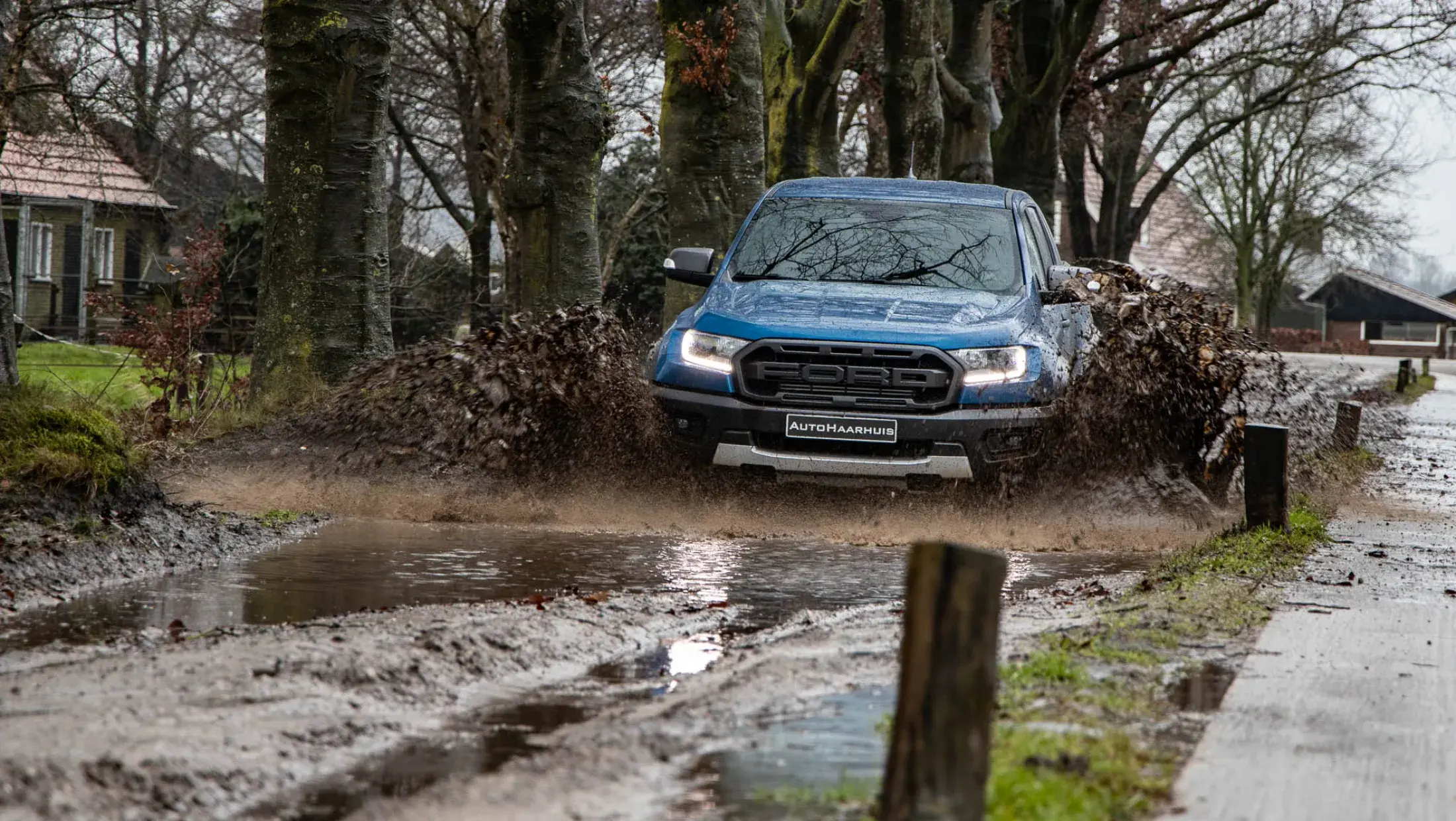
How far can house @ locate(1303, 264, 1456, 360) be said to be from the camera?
338 ft

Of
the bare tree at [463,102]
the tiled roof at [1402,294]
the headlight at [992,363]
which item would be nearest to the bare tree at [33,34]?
the bare tree at [463,102]

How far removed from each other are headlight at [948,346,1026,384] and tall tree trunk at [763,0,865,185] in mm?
13971

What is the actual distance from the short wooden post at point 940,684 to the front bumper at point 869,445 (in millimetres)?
5918

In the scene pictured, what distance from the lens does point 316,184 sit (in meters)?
13.0

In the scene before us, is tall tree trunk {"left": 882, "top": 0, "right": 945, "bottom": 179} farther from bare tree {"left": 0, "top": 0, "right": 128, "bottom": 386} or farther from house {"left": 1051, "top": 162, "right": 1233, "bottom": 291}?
house {"left": 1051, "top": 162, "right": 1233, "bottom": 291}

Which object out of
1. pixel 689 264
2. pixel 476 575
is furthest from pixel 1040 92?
pixel 476 575

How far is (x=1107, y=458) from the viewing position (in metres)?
10.4

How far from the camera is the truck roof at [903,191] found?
11.6 metres

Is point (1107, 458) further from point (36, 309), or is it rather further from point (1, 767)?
point (36, 309)

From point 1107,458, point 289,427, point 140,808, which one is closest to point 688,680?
point 140,808

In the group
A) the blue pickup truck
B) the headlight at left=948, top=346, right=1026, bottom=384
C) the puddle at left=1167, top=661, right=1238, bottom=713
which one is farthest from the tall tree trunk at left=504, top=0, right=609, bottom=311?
the puddle at left=1167, top=661, right=1238, bottom=713

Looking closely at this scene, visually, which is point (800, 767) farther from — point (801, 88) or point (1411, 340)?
point (1411, 340)

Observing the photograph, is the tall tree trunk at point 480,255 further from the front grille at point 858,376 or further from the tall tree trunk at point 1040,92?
the front grille at point 858,376

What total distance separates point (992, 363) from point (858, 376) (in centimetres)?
75
